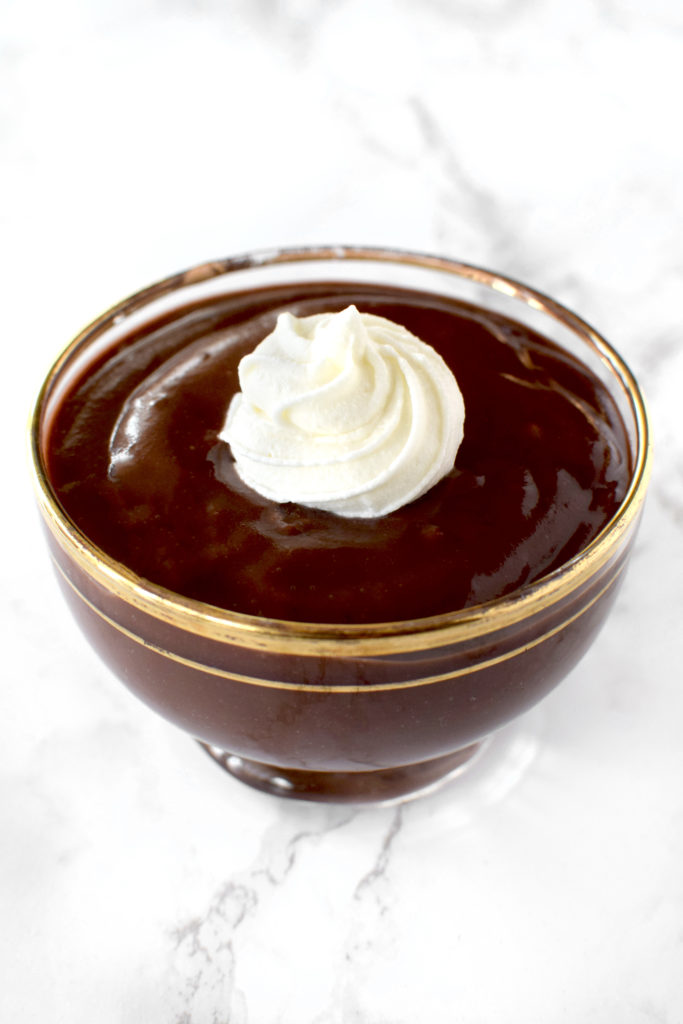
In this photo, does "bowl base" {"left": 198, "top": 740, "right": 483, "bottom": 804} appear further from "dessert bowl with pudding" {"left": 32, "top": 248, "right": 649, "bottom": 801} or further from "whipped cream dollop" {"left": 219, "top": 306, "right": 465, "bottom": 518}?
"whipped cream dollop" {"left": 219, "top": 306, "right": 465, "bottom": 518}

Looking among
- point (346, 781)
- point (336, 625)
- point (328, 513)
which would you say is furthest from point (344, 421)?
point (346, 781)

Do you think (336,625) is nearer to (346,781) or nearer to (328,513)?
(328,513)

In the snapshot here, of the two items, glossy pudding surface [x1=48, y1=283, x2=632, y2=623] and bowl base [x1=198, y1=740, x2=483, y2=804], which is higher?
glossy pudding surface [x1=48, y1=283, x2=632, y2=623]

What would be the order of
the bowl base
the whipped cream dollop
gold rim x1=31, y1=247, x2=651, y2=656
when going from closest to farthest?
gold rim x1=31, y1=247, x2=651, y2=656 → the whipped cream dollop → the bowl base

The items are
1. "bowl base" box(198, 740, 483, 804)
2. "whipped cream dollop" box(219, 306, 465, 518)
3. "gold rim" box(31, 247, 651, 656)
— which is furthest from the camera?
"bowl base" box(198, 740, 483, 804)

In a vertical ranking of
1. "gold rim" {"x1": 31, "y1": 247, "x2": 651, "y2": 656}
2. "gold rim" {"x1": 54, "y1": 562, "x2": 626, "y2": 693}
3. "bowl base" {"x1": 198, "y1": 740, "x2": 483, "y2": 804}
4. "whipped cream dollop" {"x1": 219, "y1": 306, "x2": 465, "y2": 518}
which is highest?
"whipped cream dollop" {"x1": 219, "y1": 306, "x2": 465, "y2": 518}

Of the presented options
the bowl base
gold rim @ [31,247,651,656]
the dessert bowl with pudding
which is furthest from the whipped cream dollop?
the bowl base
